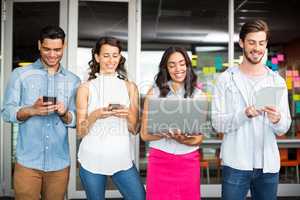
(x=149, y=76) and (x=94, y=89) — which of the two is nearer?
(x=94, y=89)

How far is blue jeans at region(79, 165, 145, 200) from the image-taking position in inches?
90.0

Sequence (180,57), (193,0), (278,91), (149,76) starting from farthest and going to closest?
(193,0)
(149,76)
(180,57)
(278,91)

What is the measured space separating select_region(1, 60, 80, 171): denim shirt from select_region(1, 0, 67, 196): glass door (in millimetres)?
2497

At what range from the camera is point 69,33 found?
15.6ft

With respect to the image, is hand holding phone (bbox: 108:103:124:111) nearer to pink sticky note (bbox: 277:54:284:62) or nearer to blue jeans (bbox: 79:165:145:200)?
blue jeans (bbox: 79:165:145:200)

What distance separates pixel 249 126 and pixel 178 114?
0.46 meters

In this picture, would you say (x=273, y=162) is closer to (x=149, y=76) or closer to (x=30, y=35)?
(x=149, y=76)

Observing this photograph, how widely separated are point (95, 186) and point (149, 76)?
2902 millimetres

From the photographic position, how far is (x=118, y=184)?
237 cm

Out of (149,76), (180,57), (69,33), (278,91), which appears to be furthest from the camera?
(149,76)

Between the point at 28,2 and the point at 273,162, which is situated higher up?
the point at 28,2

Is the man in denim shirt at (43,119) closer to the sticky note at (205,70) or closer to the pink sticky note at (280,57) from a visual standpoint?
the sticky note at (205,70)

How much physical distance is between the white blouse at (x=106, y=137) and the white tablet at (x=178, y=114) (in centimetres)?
21

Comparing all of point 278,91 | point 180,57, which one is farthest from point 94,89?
point 278,91
